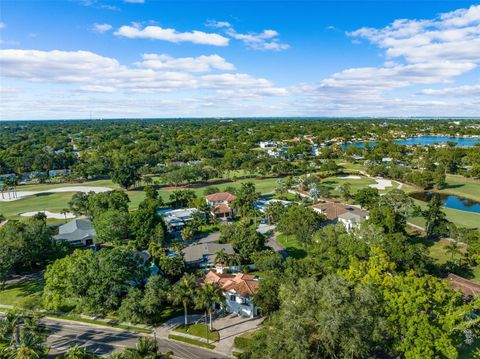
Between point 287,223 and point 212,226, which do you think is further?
point 212,226

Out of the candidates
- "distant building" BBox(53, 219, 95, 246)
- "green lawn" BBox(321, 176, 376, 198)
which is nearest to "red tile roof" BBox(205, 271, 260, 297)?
"distant building" BBox(53, 219, 95, 246)

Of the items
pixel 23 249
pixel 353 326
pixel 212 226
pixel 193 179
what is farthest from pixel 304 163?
pixel 353 326

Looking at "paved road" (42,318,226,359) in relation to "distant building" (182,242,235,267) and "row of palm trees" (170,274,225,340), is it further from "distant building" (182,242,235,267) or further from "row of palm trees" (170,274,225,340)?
"distant building" (182,242,235,267)

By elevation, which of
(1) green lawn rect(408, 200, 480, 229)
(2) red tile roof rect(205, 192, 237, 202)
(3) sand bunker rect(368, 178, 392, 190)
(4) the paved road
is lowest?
(4) the paved road

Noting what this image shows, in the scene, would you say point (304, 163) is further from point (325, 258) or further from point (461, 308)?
point (461, 308)

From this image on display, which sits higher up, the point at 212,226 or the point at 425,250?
the point at 425,250

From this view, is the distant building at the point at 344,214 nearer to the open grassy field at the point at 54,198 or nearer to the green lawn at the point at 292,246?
the green lawn at the point at 292,246
